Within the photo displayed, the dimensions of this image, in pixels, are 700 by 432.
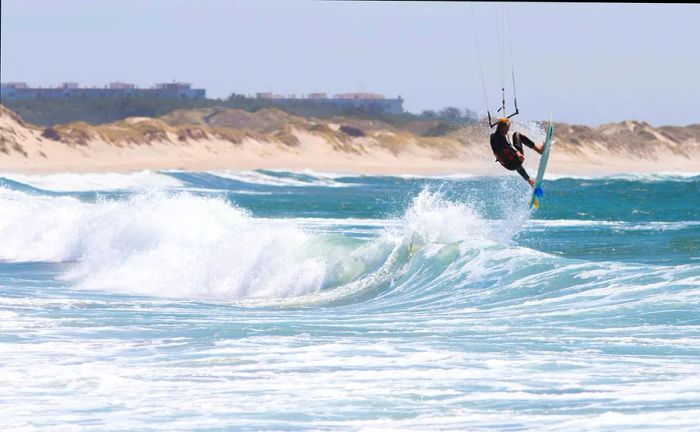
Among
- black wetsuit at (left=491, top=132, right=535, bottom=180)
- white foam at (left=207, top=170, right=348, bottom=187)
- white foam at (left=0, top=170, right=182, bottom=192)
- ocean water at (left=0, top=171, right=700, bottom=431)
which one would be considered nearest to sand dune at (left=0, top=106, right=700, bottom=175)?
white foam at (left=207, top=170, right=348, bottom=187)

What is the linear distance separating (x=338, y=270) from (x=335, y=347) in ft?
24.8

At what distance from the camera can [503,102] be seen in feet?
48.9

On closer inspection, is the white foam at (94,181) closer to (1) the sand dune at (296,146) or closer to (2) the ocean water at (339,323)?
(1) the sand dune at (296,146)

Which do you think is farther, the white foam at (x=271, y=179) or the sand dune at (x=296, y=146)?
the sand dune at (x=296, y=146)

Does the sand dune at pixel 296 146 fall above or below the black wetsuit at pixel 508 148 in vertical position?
below

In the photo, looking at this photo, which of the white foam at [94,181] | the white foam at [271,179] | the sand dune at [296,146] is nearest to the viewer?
the white foam at [94,181]

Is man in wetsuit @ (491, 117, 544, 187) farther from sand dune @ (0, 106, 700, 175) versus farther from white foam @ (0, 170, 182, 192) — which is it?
sand dune @ (0, 106, 700, 175)

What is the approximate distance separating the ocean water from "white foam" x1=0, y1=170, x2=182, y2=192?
22.7 m

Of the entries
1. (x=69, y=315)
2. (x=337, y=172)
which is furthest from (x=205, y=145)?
(x=69, y=315)

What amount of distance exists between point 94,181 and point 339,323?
42.7 m

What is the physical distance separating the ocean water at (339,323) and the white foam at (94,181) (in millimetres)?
22666

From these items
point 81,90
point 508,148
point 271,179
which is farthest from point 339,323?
point 81,90

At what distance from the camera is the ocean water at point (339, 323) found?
10.2 metres

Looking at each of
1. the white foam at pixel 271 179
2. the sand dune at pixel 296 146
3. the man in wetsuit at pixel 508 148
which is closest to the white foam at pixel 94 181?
the white foam at pixel 271 179
